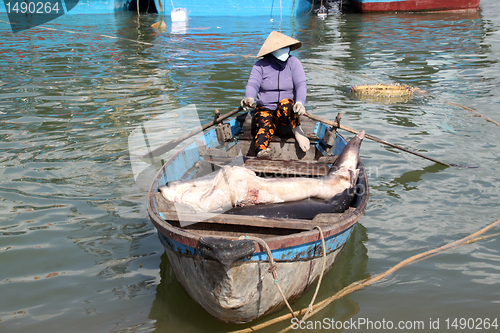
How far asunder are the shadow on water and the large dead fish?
82cm

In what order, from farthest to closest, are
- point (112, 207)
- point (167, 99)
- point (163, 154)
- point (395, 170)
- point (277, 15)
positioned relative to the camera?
point (277, 15)
point (167, 99)
point (163, 154)
point (395, 170)
point (112, 207)

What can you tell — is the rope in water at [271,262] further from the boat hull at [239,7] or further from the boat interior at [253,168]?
the boat hull at [239,7]

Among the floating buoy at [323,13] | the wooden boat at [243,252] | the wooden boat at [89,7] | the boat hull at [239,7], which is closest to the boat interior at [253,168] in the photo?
the wooden boat at [243,252]

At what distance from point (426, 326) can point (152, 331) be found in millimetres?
2434

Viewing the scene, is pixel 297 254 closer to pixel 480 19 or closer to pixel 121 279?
pixel 121 279

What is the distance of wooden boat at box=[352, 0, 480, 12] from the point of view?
2394cm

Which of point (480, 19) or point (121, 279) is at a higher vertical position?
point (480, 19)

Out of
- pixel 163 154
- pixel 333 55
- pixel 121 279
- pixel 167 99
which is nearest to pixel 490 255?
pixel 121 279

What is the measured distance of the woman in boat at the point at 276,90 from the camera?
5.82m

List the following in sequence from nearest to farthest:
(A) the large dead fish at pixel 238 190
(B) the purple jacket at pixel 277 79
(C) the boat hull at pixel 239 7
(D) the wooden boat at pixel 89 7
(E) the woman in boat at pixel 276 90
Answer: (A) the large dead fish at pixel 238 190 → (E) the woman in boat at pixel 276 90 → (B) the purple jacket at pixel 277 79 → (C) the boat hull at pixel 239 7 → (D) the wooden boat at pixel 89 7

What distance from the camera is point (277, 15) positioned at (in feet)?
85.4

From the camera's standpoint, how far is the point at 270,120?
19.7 feet

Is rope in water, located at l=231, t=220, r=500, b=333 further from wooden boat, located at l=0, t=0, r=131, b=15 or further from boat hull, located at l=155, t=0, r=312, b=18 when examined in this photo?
wooden boat, located at l=0, t=0, r=131, b=15

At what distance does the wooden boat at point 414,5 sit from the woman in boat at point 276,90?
22.5m
